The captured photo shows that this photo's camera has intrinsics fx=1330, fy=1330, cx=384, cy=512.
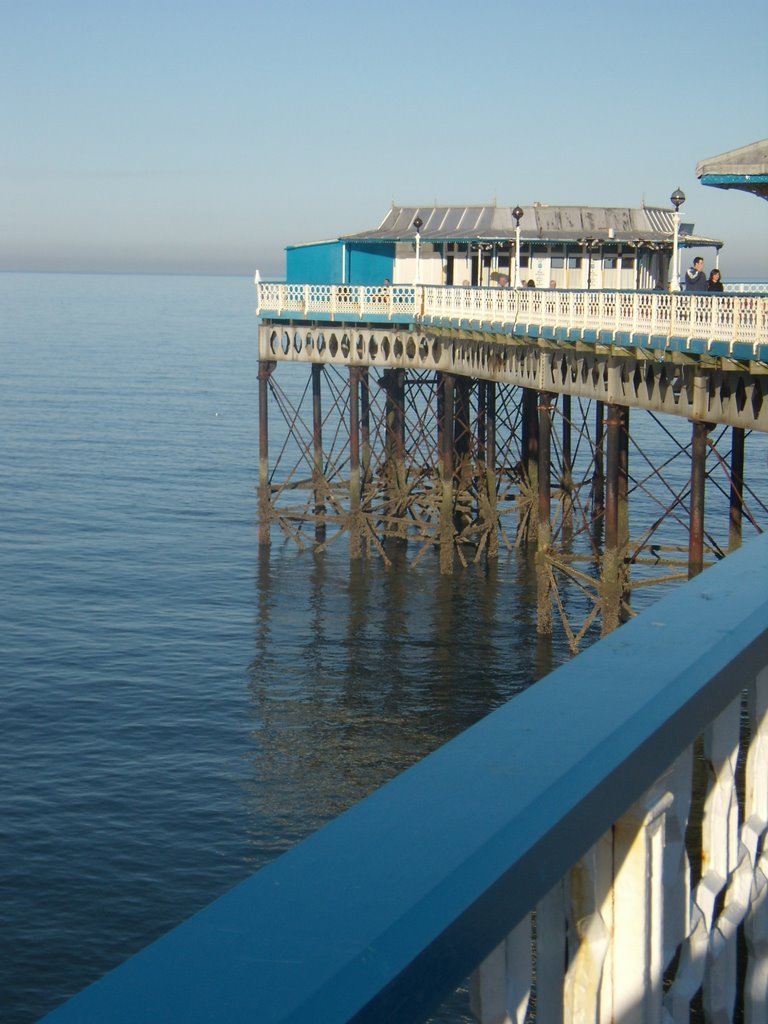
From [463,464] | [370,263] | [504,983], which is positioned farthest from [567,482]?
[504,983]

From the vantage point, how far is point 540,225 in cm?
4144

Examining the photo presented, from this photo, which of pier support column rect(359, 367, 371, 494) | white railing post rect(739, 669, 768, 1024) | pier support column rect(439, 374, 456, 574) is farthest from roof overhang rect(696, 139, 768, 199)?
pier support column rect(359, 367, 371, 494)

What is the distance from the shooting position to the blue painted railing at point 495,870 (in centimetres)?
145

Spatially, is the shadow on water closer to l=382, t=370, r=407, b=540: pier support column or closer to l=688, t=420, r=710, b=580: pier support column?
l=382, t=370, r=407, b=540: pier support column

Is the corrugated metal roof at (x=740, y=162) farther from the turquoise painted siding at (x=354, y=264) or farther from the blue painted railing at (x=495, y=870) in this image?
the turquoise painted siding at (x=354, y=264)

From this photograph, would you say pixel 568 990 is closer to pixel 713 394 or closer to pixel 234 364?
pixel 713 394

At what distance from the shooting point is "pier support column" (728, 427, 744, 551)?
25297 mm

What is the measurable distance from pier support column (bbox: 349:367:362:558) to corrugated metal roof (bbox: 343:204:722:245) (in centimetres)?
581

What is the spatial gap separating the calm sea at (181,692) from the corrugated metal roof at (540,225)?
9935 mm

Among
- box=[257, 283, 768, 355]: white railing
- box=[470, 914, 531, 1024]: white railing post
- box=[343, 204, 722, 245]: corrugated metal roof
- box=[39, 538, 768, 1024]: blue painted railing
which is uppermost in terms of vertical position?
box=[343, 204, 722, 245]: corrugated metal roof

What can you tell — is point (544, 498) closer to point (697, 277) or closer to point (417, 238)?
point (697, 277)

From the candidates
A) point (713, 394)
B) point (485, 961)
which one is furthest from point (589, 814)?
point (713, 394)

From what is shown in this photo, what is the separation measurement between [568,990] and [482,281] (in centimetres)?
4092

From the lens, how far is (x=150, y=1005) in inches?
54.7
